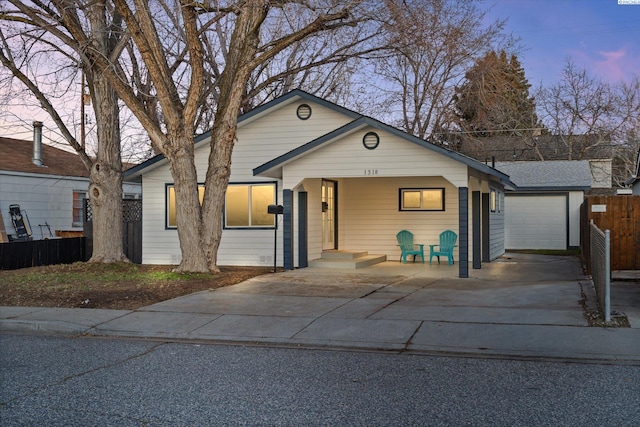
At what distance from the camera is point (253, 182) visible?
1861 centimetres

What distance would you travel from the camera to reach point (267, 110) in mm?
18500

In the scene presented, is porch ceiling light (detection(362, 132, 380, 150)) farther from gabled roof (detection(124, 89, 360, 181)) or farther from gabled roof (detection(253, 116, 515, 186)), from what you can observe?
gabled roof (detection(124, 89, 360, 181))

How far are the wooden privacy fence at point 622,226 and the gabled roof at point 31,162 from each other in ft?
62.8

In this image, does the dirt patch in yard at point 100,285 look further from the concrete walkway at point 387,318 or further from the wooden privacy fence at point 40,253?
the wooden privacy fence at point 40,253

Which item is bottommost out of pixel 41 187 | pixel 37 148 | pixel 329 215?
pixel 329 215

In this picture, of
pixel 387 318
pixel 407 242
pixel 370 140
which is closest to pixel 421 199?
pixel 407 242

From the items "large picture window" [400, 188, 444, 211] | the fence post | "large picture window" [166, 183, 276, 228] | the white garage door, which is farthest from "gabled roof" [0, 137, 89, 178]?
the fence post

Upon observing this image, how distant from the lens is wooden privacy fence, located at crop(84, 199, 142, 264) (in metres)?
19.9

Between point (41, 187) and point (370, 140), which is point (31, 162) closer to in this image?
point (41, 187)

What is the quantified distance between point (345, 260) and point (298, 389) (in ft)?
38.3

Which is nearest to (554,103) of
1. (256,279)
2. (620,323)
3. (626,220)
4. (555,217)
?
(555,217)

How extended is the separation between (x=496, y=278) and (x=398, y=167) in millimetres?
3493

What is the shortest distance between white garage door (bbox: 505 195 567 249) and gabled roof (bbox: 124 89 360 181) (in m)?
11.3

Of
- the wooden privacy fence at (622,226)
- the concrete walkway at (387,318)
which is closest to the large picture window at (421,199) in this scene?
the wooden privacy fence at (622,226)
